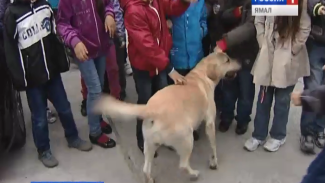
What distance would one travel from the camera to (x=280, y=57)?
10.7ft

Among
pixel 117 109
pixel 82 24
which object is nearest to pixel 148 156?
pixel 117 109

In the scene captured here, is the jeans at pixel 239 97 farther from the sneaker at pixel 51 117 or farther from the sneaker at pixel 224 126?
the sneaker at pixel 51 117

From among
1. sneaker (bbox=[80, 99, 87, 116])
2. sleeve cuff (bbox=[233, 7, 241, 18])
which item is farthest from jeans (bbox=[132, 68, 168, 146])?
sneaker (bbox=[80, 99, 87, 116])

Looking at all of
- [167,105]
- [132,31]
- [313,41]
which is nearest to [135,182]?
[167,105]

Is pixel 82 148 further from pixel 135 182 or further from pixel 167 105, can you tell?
pixel 167 105

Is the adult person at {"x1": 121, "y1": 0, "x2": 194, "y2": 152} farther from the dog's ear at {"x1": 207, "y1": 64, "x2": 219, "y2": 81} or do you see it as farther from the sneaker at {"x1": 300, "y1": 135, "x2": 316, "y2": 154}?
the sneaker at {"x1": 300, "y1": 135, "x2": 316, "y2": 154}

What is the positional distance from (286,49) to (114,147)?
63.5 inches

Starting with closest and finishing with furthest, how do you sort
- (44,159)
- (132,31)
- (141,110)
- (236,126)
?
(141,110)
(132,31)
(44,159)
(236,126)

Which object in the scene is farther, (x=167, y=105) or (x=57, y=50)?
(x=57, y=50)

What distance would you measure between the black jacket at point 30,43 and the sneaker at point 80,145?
689 mm

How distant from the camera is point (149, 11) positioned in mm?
3164

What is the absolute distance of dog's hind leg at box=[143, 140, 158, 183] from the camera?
3.04 metres

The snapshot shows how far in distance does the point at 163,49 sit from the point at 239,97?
34.8 inches

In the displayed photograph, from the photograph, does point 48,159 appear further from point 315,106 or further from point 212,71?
point 315,106
